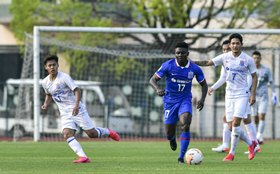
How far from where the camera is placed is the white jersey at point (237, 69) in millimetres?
7719

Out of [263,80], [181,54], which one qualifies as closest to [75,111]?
[181,54]

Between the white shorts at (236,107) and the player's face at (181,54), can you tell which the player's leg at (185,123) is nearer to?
the player's face at (181,54)

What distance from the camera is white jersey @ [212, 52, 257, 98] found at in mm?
7719

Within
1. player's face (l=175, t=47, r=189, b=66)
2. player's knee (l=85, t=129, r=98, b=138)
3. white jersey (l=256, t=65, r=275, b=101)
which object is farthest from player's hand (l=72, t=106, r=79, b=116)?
white jersey (l=256, t=65, r=275, b=101)

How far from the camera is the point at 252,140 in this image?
823cm

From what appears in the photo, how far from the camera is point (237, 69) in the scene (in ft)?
25.4

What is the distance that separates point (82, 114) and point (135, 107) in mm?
9922

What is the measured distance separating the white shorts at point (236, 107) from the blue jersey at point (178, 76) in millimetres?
905

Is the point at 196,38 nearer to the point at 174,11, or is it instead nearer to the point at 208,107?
the point at 174,11

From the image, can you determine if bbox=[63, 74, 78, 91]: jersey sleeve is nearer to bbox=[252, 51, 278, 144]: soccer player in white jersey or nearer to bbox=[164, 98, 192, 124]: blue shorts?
bbox=[164, 98, 192, 124]: blue shorts

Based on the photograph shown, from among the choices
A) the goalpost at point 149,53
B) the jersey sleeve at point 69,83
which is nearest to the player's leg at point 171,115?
the jersey sleeve at point 69,83

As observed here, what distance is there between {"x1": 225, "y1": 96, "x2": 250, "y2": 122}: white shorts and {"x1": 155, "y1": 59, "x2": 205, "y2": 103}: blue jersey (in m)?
0.91

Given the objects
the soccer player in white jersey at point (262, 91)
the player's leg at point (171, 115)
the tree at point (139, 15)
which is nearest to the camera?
the player's leg at point (171, 115)

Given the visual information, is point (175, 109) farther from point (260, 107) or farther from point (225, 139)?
point (260, 107)
